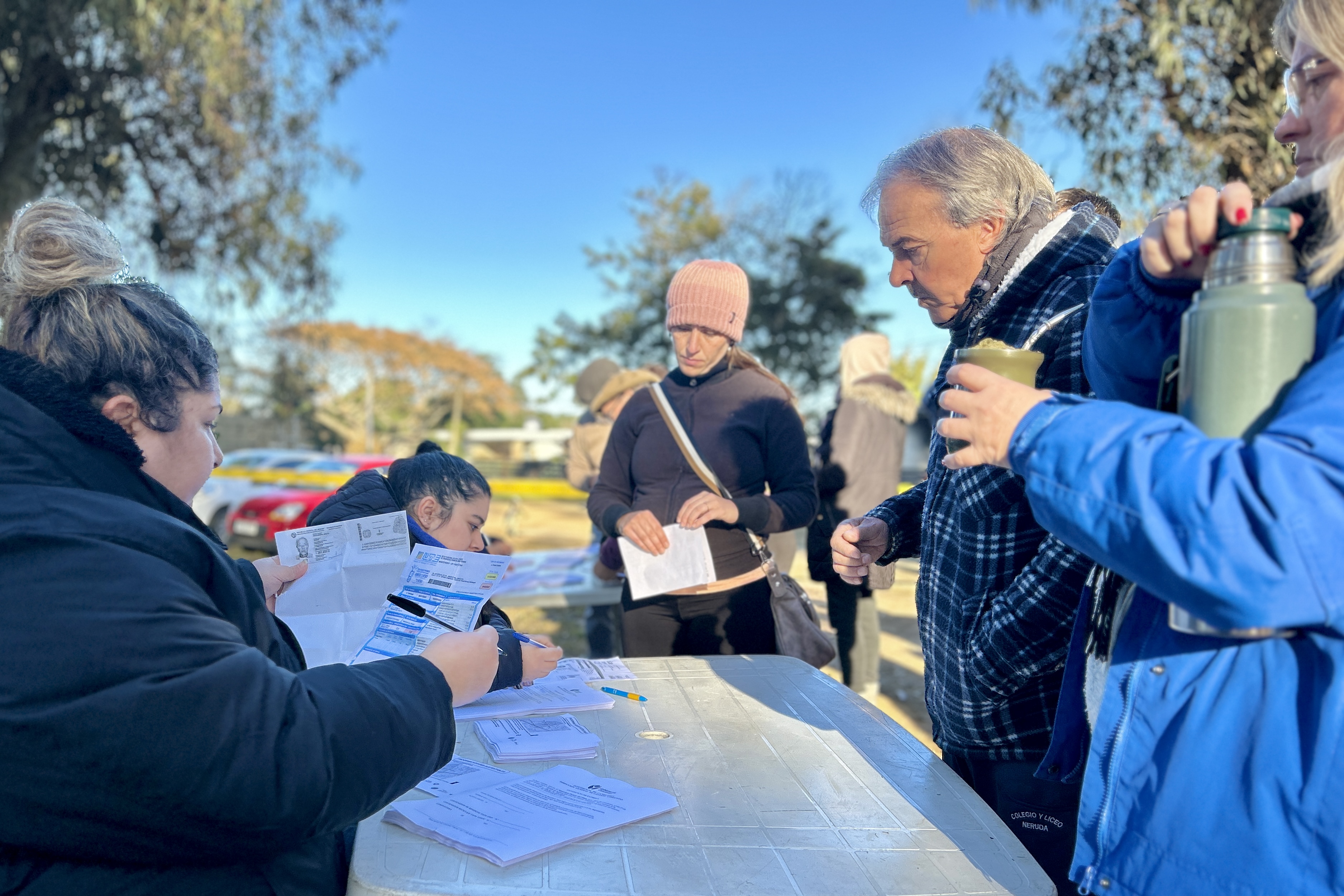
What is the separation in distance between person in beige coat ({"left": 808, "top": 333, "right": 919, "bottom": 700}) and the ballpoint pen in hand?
2.60 metres

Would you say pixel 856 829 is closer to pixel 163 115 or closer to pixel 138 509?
pixel 138 509

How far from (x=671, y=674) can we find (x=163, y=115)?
30.3ft

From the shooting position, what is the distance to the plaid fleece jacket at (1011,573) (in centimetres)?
148

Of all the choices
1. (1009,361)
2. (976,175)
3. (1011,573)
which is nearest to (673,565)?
(1011,573)

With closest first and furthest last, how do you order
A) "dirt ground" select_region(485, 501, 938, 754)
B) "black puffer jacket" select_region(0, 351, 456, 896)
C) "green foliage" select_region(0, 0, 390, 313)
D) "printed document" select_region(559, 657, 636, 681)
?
"black puffer jacket" select_region(0, 351, 456, 896), "printed document" select_region(559, 657, 636, 681), "dirt ground" select_region(485, 501, 938, 754), "green foliage" select_region(0, 0, 390, 313)

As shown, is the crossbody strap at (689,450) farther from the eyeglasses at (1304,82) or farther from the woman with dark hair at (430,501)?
the eyeglasses at (1304,82)

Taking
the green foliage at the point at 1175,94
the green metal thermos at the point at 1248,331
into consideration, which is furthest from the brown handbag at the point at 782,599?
the green foliage at the point at 1175,94

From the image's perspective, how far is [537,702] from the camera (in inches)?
72.5

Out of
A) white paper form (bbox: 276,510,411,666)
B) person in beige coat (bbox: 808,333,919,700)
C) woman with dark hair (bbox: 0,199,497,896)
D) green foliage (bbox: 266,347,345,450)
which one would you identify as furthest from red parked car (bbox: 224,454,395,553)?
woman with dark hair (bbox: 0,199,497,896)

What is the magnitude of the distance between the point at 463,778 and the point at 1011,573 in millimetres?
978

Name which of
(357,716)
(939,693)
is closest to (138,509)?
(357,716)

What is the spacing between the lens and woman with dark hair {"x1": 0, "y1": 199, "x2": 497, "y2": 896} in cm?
95

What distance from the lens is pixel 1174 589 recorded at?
0.85 m

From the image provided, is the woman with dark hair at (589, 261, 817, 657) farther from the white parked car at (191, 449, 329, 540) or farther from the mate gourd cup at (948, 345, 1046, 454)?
the white parked car at (191, 449, 329, 540)
